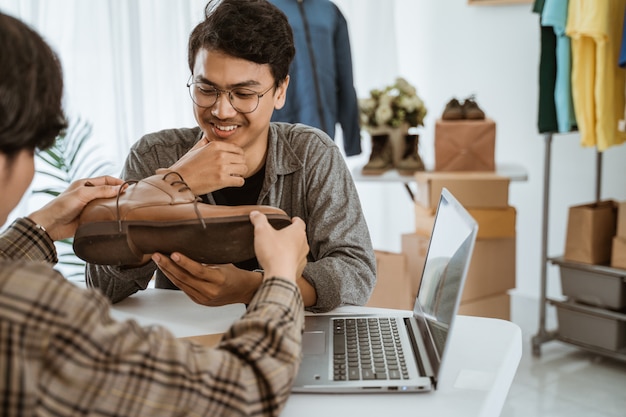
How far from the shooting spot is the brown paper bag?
2.89m

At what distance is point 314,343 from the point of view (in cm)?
113

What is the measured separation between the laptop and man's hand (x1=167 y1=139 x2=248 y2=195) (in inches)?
13.9

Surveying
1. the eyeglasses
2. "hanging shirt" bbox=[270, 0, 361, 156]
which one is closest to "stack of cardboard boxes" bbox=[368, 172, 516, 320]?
"hanging shirt" bbox=[270, 0, 361, 156]

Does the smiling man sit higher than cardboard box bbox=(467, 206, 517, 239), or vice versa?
the smiling man

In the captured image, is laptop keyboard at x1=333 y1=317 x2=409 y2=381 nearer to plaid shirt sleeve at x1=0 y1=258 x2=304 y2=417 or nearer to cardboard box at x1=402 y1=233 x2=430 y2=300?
plaid shirt sleeve at x1=0 y1=258 x2=304 y2=417

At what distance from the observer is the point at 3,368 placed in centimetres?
65

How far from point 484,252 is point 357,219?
138 centimetres

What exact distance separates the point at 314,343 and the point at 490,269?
6.01ft

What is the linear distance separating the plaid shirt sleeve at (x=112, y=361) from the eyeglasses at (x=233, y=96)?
737mm

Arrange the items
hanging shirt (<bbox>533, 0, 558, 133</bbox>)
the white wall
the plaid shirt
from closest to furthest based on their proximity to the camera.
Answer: the plaid shirt < hanging shirt (<bbox>533, 0, 558, 133</bbox>) < the white wall

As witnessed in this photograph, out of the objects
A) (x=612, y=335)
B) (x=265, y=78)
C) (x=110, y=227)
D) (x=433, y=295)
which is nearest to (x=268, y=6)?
(x=265, y=78)

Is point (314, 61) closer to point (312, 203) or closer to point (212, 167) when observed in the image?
point (312, 203)

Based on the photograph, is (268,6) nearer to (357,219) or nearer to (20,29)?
(357,219)

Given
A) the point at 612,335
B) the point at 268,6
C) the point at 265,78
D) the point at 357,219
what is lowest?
the point at 612,335
